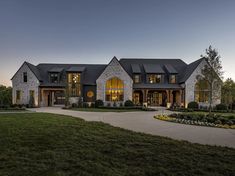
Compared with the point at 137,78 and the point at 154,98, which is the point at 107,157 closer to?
the point at 137,78

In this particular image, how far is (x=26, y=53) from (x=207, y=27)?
3667 centimetres

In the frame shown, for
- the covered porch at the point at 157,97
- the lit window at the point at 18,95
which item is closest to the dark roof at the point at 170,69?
the covered porch at the point at 157,97

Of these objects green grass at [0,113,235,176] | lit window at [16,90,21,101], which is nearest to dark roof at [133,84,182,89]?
→ lit window at [16,90,21,101]

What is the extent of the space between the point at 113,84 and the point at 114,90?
3.71 feet

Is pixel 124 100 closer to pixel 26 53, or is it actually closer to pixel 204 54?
pixel 204 54

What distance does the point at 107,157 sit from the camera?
179 inches

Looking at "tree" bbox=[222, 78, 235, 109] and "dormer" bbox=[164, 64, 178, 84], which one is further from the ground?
"dormer" bbox=[164, 64, 178, 84]

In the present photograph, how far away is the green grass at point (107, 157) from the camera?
146 inches

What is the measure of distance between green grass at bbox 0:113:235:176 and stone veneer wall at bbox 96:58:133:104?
68.3 ft

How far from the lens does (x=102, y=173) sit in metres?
3.58

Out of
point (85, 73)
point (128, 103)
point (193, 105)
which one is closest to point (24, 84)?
point (85, 73)

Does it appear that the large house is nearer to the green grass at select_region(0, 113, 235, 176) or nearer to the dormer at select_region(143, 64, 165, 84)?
the dormer at select_region(143, 64, 165, 84)

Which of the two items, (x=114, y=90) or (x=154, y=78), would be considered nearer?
(x=114, y=90)

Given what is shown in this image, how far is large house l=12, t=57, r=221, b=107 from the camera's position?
2723 centimetres
